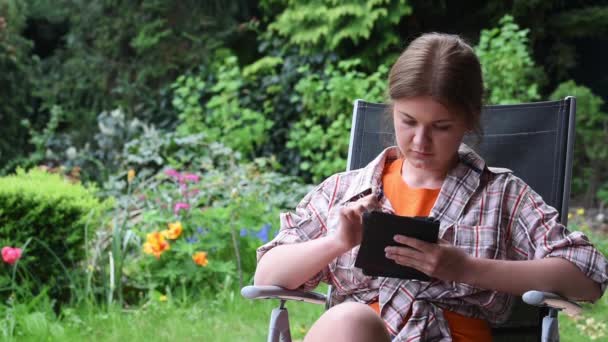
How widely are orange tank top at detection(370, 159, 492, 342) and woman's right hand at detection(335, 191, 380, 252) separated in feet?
0.77

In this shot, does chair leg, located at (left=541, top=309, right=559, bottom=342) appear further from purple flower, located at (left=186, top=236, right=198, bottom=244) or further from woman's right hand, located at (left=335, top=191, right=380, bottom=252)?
purple flower, located at (left=186, top=236, right=198, bottom=244)

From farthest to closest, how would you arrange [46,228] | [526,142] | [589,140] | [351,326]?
[589,140] → [46,228] → [526,142] → [351,326]

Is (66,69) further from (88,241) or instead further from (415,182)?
(415,182)

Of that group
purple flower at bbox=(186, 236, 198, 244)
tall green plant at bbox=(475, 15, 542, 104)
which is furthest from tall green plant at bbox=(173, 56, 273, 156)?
purple flower at bbox=(186, 236, 198, 244)

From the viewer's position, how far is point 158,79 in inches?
284

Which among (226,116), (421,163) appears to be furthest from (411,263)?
(226,116)

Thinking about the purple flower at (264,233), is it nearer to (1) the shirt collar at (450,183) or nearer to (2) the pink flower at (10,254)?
(2) the pink flower at (10,254)

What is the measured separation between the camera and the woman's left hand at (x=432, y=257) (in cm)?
175

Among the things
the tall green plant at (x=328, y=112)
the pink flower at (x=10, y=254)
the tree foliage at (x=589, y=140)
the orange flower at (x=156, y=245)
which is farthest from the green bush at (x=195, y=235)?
the tree foliage at (x=589, y=140)

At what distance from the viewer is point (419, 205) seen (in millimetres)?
2025

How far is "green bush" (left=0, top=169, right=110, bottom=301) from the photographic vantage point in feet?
11.9

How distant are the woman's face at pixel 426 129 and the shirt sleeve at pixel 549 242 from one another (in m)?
0.23

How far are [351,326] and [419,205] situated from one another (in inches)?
16.9

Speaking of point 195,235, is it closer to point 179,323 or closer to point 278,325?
point 179,323
